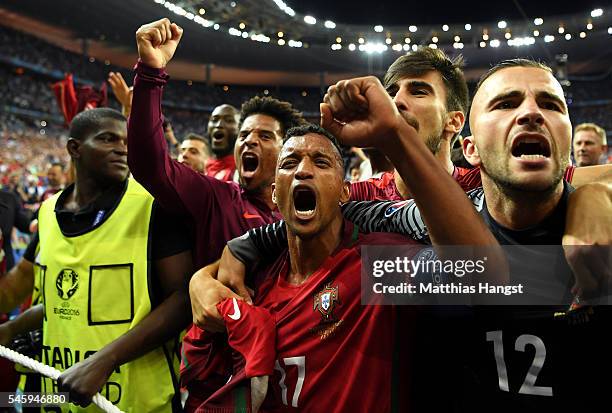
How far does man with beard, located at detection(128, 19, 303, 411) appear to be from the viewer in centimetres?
175

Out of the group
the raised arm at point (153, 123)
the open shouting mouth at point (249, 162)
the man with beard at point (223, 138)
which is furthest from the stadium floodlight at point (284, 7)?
the raised arm at point (153, 123)

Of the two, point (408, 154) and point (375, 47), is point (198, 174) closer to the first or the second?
point (408, 154)

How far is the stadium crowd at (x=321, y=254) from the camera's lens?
116 centimetres

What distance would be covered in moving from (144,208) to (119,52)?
2065 cm

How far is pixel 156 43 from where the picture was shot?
180cm

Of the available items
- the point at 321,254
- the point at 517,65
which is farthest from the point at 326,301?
the point at 517,65

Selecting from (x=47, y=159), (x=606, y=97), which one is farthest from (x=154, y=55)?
(x=606, y=97)

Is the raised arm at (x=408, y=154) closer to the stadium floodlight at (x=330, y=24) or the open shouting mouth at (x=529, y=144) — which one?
the open shouting mouth at (x=529, y=144)

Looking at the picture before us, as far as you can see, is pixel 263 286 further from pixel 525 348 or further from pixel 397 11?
pixel 397 11

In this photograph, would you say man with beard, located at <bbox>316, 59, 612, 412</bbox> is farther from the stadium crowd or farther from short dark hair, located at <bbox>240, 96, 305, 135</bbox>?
short dark hair, located at <bbox>240, 96, 305, 135</bbox>

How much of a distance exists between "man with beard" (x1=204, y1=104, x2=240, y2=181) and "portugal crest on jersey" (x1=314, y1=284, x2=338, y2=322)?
98.6 inches

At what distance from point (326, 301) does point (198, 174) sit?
87 centimetres

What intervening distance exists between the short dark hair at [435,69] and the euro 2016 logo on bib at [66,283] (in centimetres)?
153

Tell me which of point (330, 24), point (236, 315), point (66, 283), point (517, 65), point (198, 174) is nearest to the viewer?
point (517, 65)
